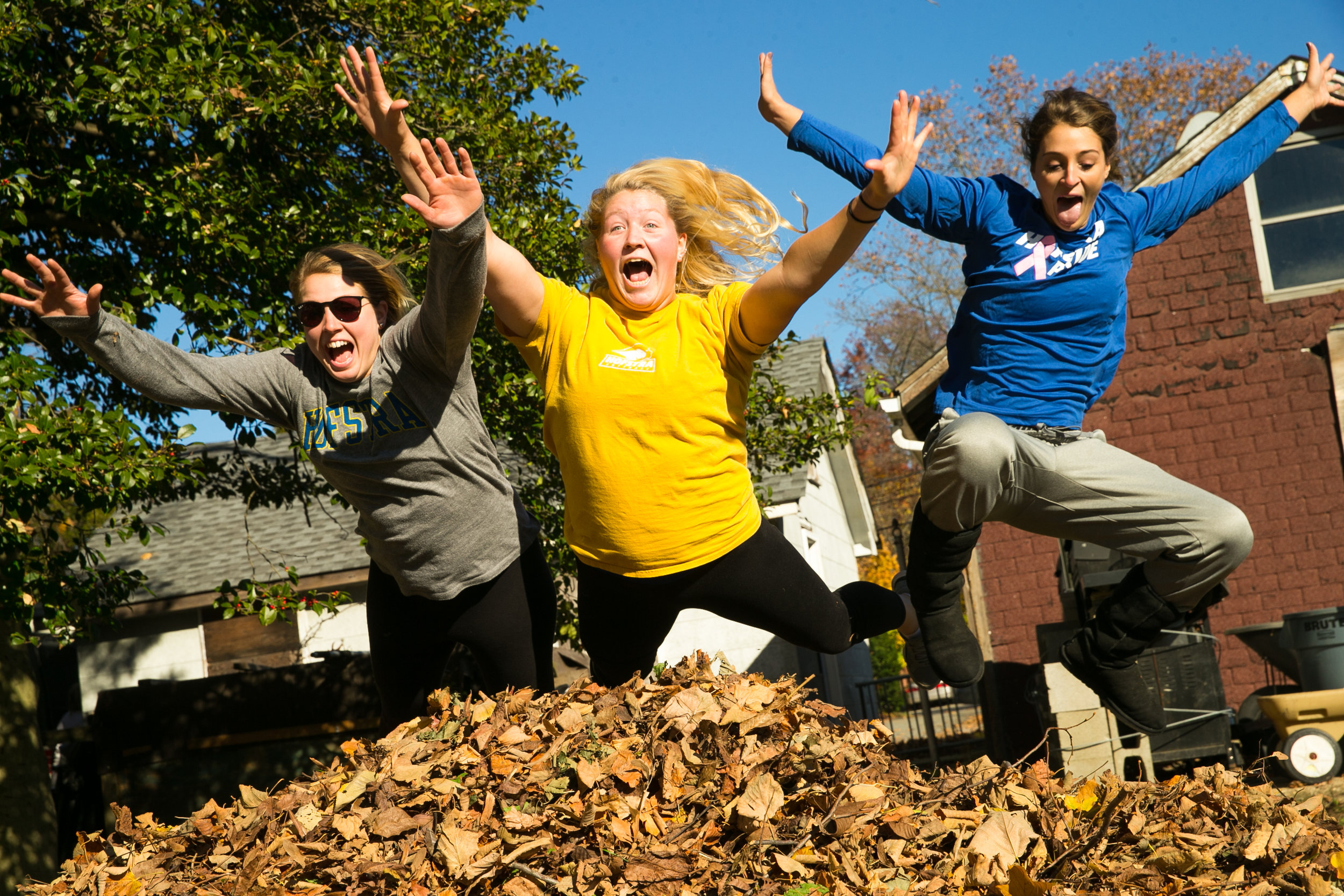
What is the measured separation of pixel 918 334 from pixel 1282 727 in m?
25.5

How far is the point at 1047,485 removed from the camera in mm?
3391

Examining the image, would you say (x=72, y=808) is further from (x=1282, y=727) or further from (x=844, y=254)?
(x=1282, y=727)

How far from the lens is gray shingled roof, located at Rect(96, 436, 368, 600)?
1550 centimetres

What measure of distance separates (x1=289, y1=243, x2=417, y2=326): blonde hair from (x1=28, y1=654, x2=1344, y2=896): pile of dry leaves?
1.59 meters

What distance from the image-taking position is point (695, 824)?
222 cm

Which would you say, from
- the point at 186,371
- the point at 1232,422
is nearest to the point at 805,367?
the point at 1232,422

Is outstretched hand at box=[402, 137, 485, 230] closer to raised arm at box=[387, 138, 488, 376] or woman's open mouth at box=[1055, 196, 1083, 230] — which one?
raised arm at box=[387, 138, 488, 376]

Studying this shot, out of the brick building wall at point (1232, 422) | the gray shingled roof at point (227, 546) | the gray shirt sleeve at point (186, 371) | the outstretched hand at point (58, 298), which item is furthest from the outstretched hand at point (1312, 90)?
the gray shingled roof at point (227, 546)

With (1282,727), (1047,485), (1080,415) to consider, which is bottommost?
(1282,727)

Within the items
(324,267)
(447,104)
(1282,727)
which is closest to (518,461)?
(447,104)

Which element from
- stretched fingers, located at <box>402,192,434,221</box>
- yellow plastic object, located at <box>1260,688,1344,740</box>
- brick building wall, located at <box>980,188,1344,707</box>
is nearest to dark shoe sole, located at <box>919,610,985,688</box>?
stretched fingers, located at <box>402,192,434,221</box>

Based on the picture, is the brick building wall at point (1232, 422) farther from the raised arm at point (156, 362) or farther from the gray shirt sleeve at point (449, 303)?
the raised arm at point (156, 362)

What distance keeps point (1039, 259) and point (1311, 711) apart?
6589 mm

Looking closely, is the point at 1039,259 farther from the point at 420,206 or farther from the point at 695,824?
the point at 695,824
